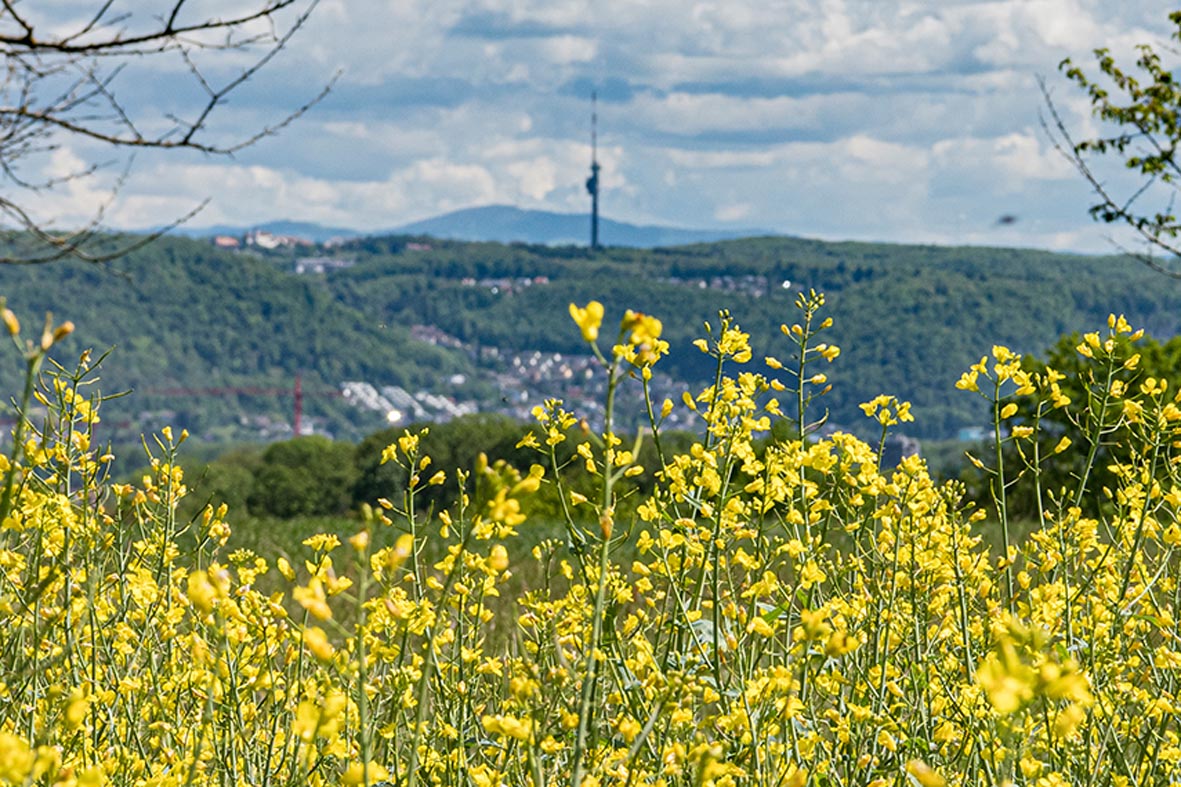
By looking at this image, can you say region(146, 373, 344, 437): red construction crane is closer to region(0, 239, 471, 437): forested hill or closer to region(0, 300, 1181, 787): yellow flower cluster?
region(0, 239, 471, 437): forested hill

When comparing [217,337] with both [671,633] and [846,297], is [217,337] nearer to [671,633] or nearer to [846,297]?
[846,297]

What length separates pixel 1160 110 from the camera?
13328 mm

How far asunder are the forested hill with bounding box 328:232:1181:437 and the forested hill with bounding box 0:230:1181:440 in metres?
0.33

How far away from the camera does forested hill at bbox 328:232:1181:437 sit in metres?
98.4

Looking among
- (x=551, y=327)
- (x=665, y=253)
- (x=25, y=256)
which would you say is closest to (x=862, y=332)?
(x=551, y=327)

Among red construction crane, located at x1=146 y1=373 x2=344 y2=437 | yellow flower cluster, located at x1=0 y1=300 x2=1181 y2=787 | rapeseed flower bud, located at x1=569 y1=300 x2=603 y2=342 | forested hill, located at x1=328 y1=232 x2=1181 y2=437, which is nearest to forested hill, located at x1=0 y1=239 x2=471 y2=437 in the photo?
red construction crane, located at x1=146 y1=373 x2=344 y2=437

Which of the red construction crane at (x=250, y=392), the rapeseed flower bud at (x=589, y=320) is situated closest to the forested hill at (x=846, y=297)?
the red construction crane at (x=250, y=392)

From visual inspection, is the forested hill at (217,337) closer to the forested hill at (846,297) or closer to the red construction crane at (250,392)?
the red construction crane at (250,392)

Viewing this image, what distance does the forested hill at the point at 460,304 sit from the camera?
11575 cm

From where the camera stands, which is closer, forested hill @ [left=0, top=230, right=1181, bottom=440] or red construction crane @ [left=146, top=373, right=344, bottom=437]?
forested hill @ [left=0, top=230, right=1181, bottom=440]

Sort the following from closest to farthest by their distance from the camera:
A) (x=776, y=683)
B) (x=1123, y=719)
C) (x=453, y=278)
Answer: (x=776, y=683) < (x=1123, y=719) < (x=453, y=278)

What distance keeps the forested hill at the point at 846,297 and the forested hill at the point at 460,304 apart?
33 cm

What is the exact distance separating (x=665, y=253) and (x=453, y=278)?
34.9 meters

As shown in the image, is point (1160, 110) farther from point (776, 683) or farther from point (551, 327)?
point (551, 327)
